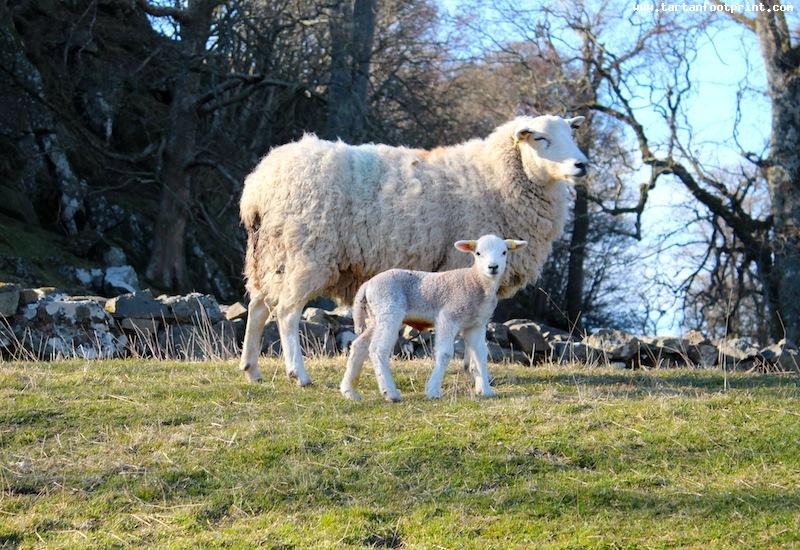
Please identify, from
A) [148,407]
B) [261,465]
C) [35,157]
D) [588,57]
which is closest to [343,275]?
[148,407]

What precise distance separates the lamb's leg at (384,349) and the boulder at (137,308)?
15.0 ft

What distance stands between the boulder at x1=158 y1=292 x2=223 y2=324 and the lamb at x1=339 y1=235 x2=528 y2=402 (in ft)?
13.8

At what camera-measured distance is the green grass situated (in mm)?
5438

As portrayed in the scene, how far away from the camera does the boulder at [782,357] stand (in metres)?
11.8

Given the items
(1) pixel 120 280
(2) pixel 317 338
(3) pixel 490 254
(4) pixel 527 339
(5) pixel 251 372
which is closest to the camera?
(3) pixel 490 254

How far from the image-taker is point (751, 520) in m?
5.45

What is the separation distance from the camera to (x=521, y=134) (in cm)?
960

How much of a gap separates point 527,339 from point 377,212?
3.67 metres

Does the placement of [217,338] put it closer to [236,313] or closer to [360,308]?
[236,313]

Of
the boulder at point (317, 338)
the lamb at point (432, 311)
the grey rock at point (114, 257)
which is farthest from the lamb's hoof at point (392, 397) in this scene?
the grey rock at point (114, 257)

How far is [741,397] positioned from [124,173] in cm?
1371

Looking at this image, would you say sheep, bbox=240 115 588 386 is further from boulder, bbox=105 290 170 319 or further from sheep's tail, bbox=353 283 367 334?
boulder, bbox=105 290 170 319

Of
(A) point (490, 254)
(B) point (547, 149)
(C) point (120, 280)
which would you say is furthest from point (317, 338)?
(C) point (120, 280)

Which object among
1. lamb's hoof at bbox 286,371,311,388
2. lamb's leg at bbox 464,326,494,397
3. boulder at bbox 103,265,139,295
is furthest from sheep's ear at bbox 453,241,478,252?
boulder at bbox 103,265,139,295
